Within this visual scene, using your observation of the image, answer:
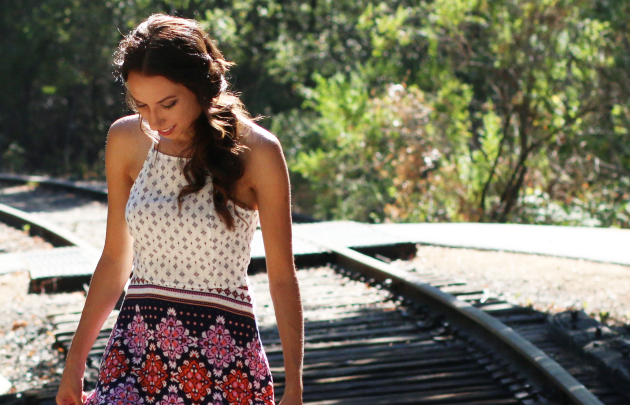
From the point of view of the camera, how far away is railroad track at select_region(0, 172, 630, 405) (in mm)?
3699

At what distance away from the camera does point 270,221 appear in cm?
199

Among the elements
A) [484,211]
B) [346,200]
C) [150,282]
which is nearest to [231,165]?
[150,282]

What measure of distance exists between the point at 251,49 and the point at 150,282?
19.4 m

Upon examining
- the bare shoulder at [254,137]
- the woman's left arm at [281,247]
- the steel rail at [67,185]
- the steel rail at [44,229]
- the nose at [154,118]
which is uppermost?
the nose at [154,118]

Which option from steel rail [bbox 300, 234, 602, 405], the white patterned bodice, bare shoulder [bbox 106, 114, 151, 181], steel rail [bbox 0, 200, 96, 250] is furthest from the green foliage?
the white patterned bodice

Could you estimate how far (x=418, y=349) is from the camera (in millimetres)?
4430

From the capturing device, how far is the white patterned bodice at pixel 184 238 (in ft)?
6.60

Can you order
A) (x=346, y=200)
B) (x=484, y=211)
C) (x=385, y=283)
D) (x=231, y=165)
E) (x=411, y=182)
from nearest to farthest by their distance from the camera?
(x=231, y=165) → (x=385, y=283) → (x=484, y=211) → (x=411, y=182) → (x=346, y=200)

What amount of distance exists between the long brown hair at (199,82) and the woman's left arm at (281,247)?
66 mm

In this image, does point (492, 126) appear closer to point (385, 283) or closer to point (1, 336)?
point (385, 283)

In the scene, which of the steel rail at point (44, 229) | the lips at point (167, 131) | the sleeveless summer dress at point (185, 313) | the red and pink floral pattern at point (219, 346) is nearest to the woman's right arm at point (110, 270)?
the sleeveless summer dress at point (185, 313)

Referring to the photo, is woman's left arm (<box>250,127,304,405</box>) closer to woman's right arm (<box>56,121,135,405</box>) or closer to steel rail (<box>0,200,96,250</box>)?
woman's right arm (<box>56,121,135,405</box>)

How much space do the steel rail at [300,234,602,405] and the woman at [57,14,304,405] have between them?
74.6 inches

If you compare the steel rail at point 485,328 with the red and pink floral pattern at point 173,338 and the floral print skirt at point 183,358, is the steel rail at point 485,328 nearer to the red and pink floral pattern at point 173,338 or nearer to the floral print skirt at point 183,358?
the floral print skirt at point 183,358
